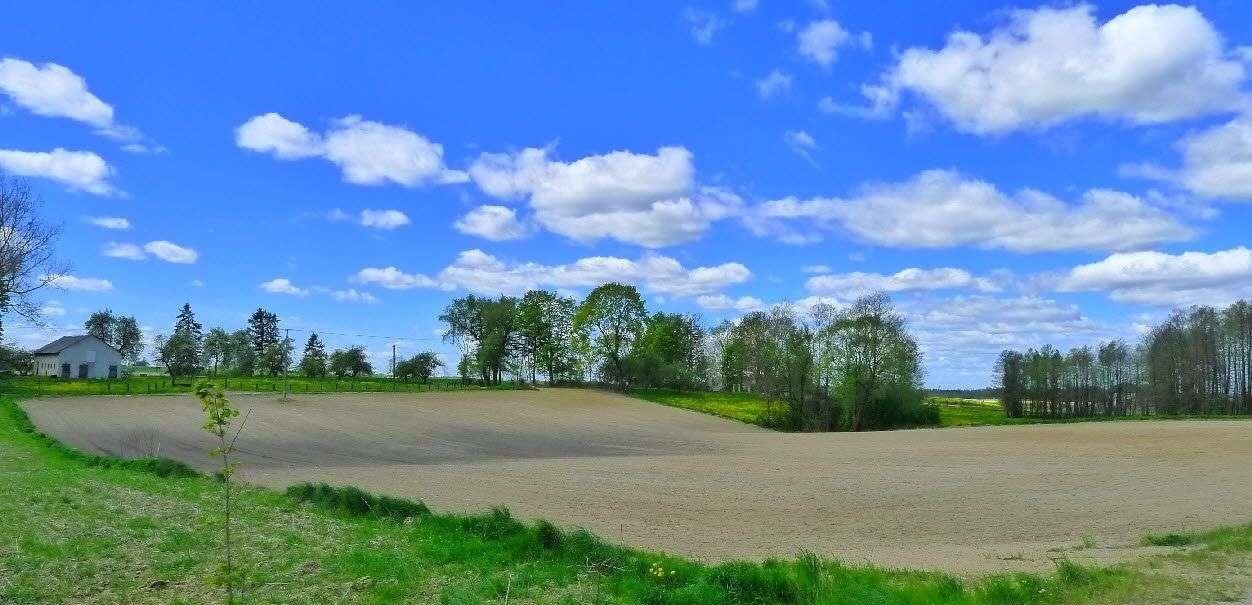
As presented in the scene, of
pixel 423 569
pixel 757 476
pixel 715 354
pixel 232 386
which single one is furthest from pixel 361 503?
pixel 715 354

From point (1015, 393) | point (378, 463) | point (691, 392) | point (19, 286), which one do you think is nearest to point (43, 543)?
point (378, 463)

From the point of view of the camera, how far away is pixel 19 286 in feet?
139

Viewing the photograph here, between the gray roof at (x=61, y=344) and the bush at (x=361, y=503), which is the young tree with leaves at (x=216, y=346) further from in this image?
the bush at (x=361, y=503)

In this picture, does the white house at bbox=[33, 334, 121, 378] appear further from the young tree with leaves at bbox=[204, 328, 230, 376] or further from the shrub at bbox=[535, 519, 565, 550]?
the shrub at bbox=[535, 519, 565, 550]

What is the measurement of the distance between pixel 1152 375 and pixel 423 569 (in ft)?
385

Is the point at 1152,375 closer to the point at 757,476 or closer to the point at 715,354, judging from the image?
the point at 715,354

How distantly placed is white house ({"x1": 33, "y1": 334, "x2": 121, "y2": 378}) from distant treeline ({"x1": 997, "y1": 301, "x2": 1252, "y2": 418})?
121467mm

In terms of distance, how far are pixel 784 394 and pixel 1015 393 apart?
150 feet

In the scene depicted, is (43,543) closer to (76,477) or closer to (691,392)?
(76,477)

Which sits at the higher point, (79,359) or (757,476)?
(79,359)

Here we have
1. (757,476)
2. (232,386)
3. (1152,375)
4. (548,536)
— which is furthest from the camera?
(1152,375)

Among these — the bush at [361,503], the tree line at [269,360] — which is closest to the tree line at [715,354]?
the tree line at [269,360]

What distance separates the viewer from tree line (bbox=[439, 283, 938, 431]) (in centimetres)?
7869

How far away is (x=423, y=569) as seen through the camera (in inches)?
372
